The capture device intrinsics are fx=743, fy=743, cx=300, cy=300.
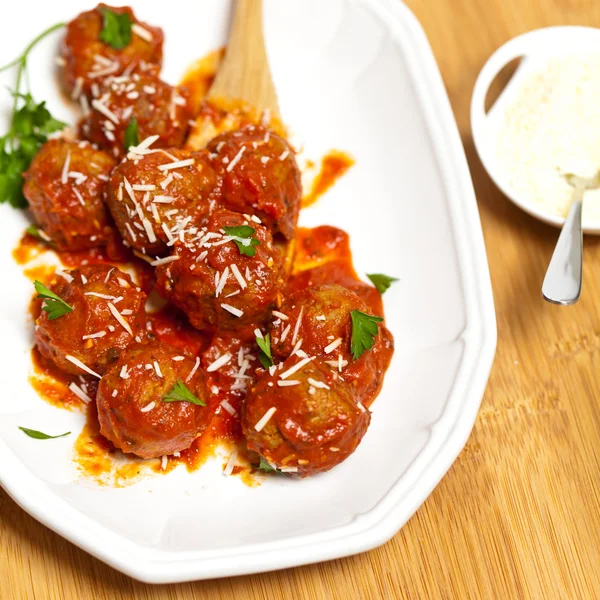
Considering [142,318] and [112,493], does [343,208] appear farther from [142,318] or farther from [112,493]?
[112,493]

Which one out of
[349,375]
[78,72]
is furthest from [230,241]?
[78,72]

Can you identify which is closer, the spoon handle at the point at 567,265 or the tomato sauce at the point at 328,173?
the spoon handle at the point at 567,265

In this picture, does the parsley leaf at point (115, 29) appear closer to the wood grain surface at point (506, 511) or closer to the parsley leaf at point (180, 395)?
the parsley leaf at point (180, 395)

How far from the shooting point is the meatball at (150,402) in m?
3.13

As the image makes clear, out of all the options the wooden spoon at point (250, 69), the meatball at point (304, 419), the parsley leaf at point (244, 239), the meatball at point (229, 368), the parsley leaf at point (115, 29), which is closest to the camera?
the meatball at point (304, 419)

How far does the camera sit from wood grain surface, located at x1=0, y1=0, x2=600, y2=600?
338 centimetres

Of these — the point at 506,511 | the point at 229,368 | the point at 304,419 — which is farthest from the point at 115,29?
the point at 506,511

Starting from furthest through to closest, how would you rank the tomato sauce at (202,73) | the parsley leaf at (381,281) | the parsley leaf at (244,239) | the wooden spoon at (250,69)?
the tomato sauce at (202,73) → the wooden spoon at (250,69) → the parsley leaf at (381,281) → the parsley leaf at (244,239)

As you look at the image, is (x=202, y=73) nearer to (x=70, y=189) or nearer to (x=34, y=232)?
(x=70, y=189)

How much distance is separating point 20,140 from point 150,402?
1.74 m

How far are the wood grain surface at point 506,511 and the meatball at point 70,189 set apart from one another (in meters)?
1.32

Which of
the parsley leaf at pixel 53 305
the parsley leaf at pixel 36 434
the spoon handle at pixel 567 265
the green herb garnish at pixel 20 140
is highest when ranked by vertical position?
the green herb garnish at pixel 20 140

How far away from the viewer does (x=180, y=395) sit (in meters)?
3.16

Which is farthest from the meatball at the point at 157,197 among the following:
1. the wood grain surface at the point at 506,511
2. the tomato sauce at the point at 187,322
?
the wood grain surface at the point at 506,511
